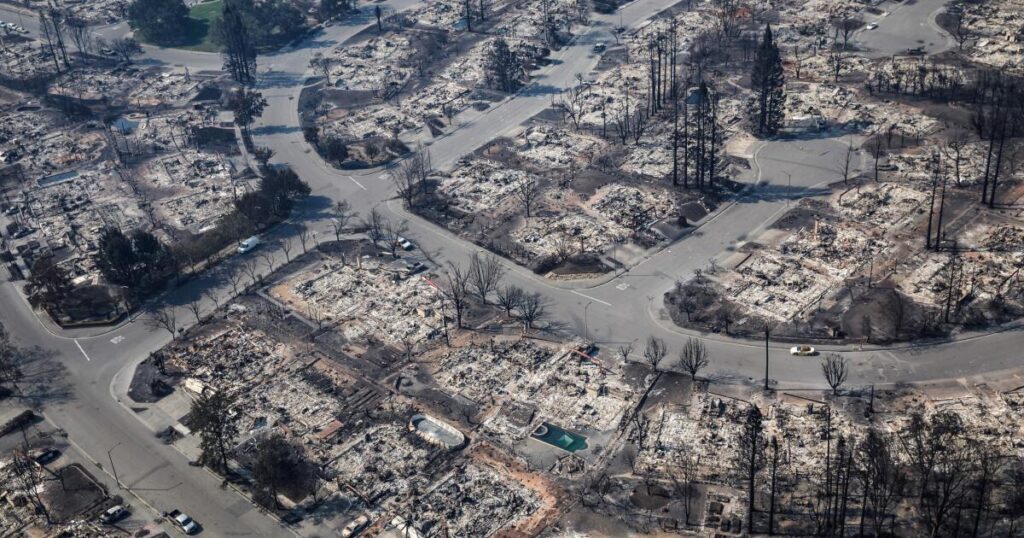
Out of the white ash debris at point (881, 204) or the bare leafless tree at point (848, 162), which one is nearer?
the white ash debris at point (881, 204)

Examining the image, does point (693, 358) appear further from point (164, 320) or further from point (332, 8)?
point (332, 8)

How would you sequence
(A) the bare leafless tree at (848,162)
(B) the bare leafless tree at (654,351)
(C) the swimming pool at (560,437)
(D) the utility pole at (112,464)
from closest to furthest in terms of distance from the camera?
(C) the swimming pool at (560,437), (D) the utility pole at (112,464), (B) the bare leafless tree at (654,351), (A) the bare leafless tree at (848,162)

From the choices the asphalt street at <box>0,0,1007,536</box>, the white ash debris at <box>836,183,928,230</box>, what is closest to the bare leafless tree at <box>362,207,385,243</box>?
the asphalt street at <box>0,0,1007,536</box>

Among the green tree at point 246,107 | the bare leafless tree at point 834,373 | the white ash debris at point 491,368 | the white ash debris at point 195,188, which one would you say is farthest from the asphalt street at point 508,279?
the white ash debris at point 195,188

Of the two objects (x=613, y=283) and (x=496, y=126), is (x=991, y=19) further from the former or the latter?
(x=613, y=283)

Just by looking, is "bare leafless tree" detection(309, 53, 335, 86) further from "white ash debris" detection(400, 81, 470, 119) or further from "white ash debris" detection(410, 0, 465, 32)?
"white ash debris" detection(410, 0, 465, 32)

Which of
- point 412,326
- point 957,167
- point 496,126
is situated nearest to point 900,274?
point 957,167

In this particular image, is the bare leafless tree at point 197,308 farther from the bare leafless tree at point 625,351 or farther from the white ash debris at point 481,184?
the bare leafless tree at point 625,351

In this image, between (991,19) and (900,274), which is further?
(991,19)
